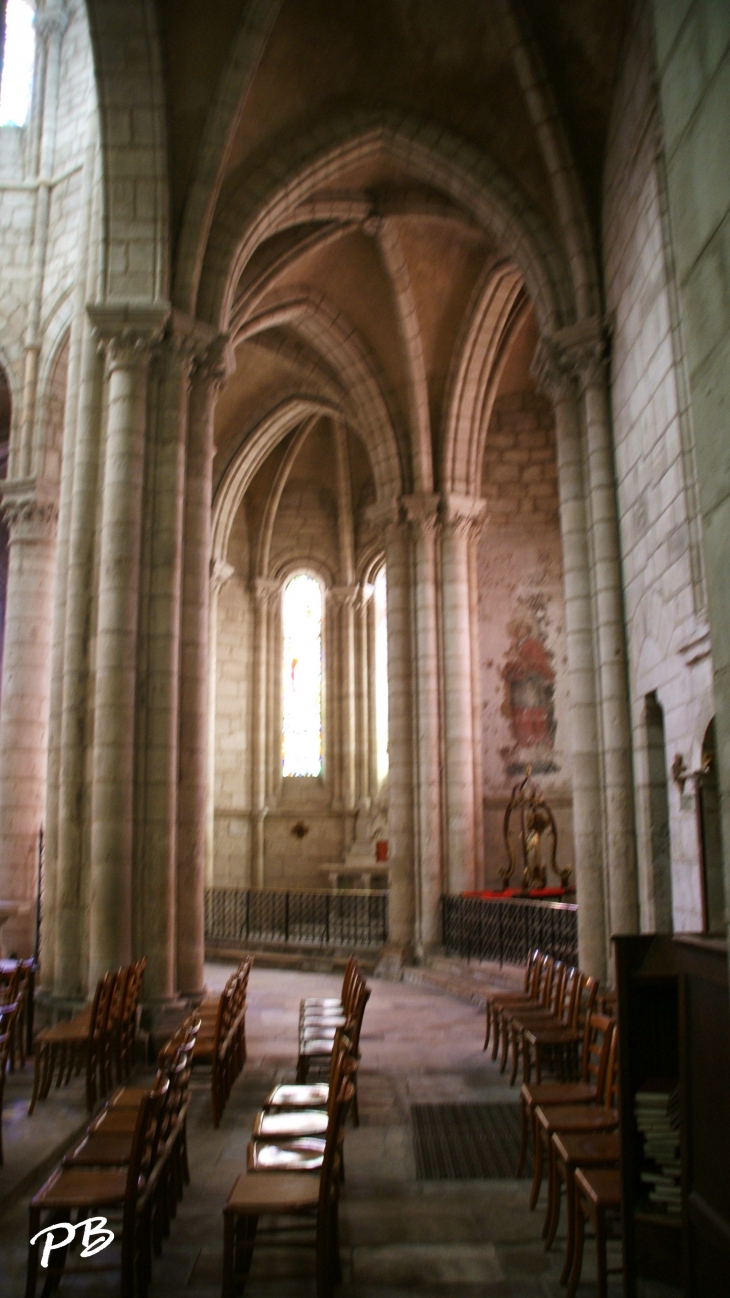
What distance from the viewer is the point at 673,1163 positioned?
362 cm

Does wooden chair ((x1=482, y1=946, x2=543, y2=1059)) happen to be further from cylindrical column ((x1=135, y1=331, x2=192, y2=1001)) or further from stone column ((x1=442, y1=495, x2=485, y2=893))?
stone column ((x1=442, y1=495, x2=485, y2=893))

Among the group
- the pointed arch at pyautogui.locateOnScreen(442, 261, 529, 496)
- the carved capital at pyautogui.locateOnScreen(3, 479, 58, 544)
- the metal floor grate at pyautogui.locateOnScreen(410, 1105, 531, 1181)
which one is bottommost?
the metal floor grate at pyautogui.locateOnScreen(410, 1105, 531, 1181)

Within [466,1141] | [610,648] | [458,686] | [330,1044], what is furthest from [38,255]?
[466,1141]

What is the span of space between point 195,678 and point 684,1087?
744 cm

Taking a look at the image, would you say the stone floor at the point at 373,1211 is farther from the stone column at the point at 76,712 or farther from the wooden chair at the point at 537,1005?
the stone column at the point at 76,712

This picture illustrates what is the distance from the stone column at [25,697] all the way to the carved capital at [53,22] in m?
7.24

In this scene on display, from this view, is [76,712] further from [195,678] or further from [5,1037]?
[5,1037]

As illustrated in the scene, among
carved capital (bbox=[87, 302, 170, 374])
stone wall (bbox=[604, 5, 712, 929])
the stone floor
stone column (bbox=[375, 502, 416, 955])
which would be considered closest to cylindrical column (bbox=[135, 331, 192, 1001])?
carved capital (bbox=[87, 302, 170, 374])

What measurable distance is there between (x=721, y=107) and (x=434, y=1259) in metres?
4.56

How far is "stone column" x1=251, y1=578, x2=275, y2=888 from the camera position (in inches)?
808

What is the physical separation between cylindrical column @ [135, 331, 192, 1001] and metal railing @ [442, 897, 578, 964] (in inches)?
163

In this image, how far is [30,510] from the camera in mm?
13945

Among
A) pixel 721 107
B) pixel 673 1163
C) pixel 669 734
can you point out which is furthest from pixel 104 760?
pixel 721 107

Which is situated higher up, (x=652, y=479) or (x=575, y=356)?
(x=575, y=356)
